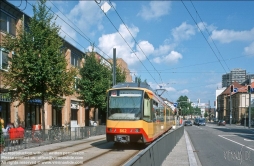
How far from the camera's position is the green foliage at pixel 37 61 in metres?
20.8

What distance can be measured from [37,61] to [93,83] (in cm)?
1328

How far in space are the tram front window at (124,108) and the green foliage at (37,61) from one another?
567 centimetres

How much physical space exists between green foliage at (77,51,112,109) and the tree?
450 inches

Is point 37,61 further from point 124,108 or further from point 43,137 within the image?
point 124,108

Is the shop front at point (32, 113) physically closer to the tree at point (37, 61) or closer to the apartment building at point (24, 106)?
the apartment building at point (24, 106)

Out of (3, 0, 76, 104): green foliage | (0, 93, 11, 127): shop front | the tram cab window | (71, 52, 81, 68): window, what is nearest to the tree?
(3, 0, 76, 104): green foliage

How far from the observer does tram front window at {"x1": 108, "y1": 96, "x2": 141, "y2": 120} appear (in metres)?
16.6

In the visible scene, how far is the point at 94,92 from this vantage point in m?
33.8

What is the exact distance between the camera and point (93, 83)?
33.8 metres

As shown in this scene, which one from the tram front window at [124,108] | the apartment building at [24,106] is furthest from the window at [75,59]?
the tram front window at [124,108]

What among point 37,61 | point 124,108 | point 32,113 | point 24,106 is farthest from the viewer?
point 32,113

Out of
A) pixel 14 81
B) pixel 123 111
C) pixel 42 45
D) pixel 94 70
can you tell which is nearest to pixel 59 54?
pixel 42 45

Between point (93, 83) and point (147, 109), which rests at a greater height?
point (93, 83)

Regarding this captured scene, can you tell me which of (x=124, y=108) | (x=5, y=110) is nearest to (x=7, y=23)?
(x=5, y=110)
